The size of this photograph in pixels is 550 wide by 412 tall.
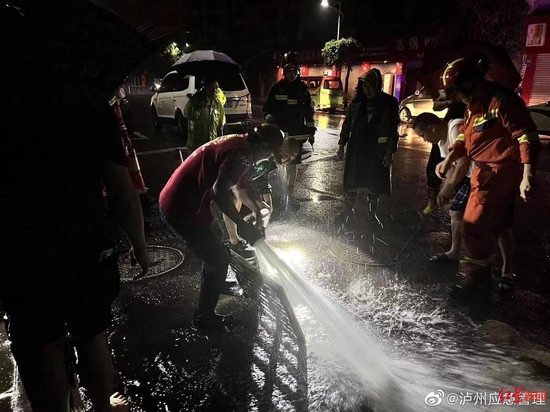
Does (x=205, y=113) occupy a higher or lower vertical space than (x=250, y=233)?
higher

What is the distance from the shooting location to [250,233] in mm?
2945

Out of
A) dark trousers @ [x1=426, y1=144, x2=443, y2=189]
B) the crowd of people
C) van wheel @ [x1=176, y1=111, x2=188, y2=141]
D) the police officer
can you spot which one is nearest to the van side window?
van wheel @ [x1=176, y1=111, x2=188, y2=141]

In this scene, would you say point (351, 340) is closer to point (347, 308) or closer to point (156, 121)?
point (347, 308)

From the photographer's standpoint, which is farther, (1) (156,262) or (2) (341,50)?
(2) (341,50)

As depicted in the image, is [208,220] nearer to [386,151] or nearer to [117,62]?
[117,62]

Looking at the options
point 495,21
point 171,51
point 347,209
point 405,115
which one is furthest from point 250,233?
point 495,21

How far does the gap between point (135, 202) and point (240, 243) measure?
2738mm

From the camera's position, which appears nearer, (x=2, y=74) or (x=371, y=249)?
(x=2, y=74)

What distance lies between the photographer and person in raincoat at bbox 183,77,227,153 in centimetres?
632

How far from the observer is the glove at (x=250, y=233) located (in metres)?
2.92

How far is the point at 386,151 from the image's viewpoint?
5273 mm

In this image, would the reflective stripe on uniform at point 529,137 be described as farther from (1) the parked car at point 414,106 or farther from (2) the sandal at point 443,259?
(1) the parked car at point 414,106

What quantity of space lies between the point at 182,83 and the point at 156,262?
1040cm

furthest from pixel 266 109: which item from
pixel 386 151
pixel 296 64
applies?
pixel 386 151
